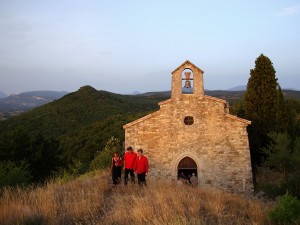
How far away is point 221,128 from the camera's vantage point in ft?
48.8

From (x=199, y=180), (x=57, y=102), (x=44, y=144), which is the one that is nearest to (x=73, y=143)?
(x=44, y=144)

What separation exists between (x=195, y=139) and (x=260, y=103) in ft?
22.4

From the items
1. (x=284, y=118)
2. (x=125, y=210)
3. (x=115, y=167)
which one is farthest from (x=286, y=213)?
(x=284, y=118)

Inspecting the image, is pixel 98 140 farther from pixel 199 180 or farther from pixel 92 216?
pixel 92 216

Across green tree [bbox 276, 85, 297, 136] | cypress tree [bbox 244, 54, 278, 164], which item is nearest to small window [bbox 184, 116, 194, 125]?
cypress tree [bbox 244, 54, 278, 164]

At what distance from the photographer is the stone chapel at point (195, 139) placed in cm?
1466

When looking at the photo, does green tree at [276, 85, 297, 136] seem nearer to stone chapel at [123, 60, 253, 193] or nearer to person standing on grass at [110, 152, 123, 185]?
stone chapel at [123, 60, 253, 193]

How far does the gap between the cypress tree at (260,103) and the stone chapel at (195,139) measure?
4694 mm

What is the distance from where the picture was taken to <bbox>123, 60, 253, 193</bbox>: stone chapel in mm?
14664

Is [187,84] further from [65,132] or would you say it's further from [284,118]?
[65,132]

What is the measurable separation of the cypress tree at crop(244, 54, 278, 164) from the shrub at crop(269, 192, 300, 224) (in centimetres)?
1330

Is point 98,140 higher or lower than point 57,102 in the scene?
lower

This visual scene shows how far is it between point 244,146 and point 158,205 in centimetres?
933

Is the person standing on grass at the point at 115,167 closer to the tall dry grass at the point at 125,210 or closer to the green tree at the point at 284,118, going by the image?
the tall dry grass at the point at 125,210
